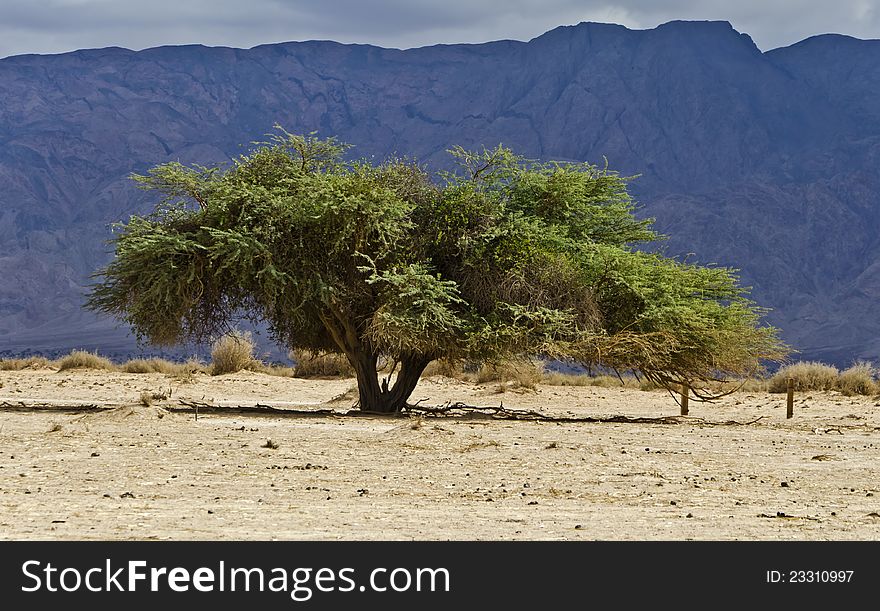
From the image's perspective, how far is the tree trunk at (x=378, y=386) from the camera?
23.4 m

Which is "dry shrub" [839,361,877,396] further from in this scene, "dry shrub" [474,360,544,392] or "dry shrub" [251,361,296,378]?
"dry shrub" [251,361,296,378]

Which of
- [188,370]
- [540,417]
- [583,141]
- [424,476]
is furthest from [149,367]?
[583,141]

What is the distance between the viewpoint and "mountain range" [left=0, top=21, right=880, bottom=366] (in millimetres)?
133500

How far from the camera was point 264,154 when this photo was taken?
2345 centimetres

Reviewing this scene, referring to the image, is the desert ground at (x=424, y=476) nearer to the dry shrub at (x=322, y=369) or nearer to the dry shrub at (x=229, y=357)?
the dry shrub at (x=322, y=369)

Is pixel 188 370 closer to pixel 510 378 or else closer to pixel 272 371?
pixel 272 371

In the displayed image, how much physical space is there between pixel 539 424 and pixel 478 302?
2.55m

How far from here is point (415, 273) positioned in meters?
21.2

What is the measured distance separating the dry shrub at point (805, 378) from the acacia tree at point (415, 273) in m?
10.9

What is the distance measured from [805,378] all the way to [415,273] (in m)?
17.4

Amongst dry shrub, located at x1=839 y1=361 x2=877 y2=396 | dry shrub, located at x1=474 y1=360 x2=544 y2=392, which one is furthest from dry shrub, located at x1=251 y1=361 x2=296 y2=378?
dry shrub, located at x1=839 y1=361 x2=877 y2=396

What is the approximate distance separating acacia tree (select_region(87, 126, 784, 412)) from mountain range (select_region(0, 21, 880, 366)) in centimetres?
9169
